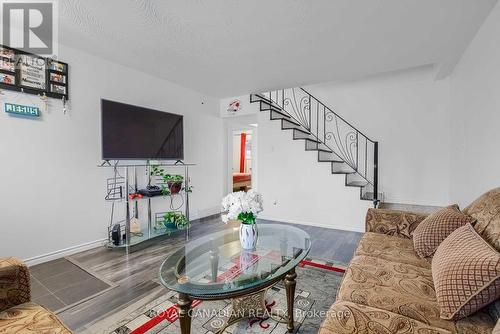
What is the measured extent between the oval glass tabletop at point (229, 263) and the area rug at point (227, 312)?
42 cm

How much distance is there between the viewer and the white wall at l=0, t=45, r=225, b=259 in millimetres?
2477

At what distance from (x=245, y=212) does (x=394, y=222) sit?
1.46 metres

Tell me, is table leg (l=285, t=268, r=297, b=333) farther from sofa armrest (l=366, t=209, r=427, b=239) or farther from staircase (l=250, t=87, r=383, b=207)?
staircase (l=250, t=87, r=383, b=207)

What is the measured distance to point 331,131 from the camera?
4727 mm

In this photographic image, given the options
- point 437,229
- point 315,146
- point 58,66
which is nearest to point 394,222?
point 437,229

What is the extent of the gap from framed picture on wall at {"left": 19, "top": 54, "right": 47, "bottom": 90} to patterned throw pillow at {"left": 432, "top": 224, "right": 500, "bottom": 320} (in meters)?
3.83

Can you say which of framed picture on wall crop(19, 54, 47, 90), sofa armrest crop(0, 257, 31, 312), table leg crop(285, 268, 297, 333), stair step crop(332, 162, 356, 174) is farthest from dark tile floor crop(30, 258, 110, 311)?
stair step crop(332, 162, 356, 174)

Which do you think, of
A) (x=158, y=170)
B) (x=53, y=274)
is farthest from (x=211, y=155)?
(x=53, y=274)

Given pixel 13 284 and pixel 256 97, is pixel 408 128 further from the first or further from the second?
pixel 13 284

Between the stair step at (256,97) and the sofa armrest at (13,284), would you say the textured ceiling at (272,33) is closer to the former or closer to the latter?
the stair step at (256,97)

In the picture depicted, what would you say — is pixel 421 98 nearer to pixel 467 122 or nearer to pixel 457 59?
pixel 457 59

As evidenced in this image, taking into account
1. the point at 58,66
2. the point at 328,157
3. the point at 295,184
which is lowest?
the point at 295,184

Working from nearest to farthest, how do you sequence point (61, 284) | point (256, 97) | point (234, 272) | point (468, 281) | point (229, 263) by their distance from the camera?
point (468, 281) → point (234, 272) → point (229, 263) → point (61, 284) → point (256, 97)

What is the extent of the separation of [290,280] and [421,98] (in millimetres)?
3894
